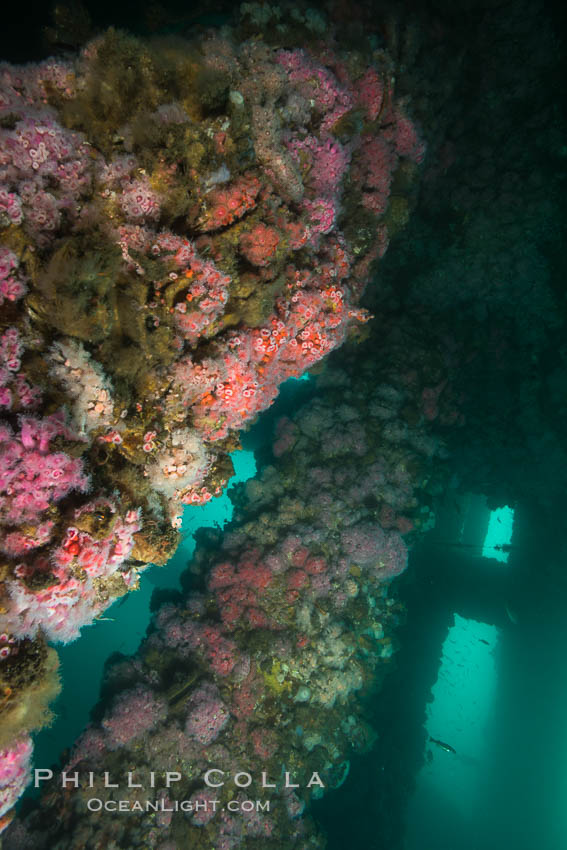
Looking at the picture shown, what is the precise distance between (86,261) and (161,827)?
38.8 feet

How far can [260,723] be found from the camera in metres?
11.2

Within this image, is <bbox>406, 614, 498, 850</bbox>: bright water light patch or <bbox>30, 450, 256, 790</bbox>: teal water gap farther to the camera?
<bbox>30, 450, 256, 790</bbox>: teal water gap

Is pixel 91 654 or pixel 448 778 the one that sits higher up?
pixel 448 778

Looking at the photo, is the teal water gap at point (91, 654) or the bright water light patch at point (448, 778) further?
the teal water gap at point (91, 654)

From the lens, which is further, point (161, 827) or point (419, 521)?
point (419, 521)

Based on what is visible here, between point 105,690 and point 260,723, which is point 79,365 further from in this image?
point 260,723

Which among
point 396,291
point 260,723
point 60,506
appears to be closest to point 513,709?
point 260,723

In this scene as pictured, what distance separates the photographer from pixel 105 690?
1024 cm

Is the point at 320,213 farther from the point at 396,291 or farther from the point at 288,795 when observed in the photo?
the point at 288,795

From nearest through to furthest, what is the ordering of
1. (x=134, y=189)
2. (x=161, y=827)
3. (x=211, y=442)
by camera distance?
(x=134, y=189), (x=211, y=442), (x=161, y=827)

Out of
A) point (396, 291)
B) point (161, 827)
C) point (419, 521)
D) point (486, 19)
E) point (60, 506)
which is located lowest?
point (161, 827)

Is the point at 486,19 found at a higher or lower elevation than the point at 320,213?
higher

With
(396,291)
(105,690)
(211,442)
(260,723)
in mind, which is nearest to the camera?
(211,442)

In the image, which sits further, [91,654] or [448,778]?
[91,654]
